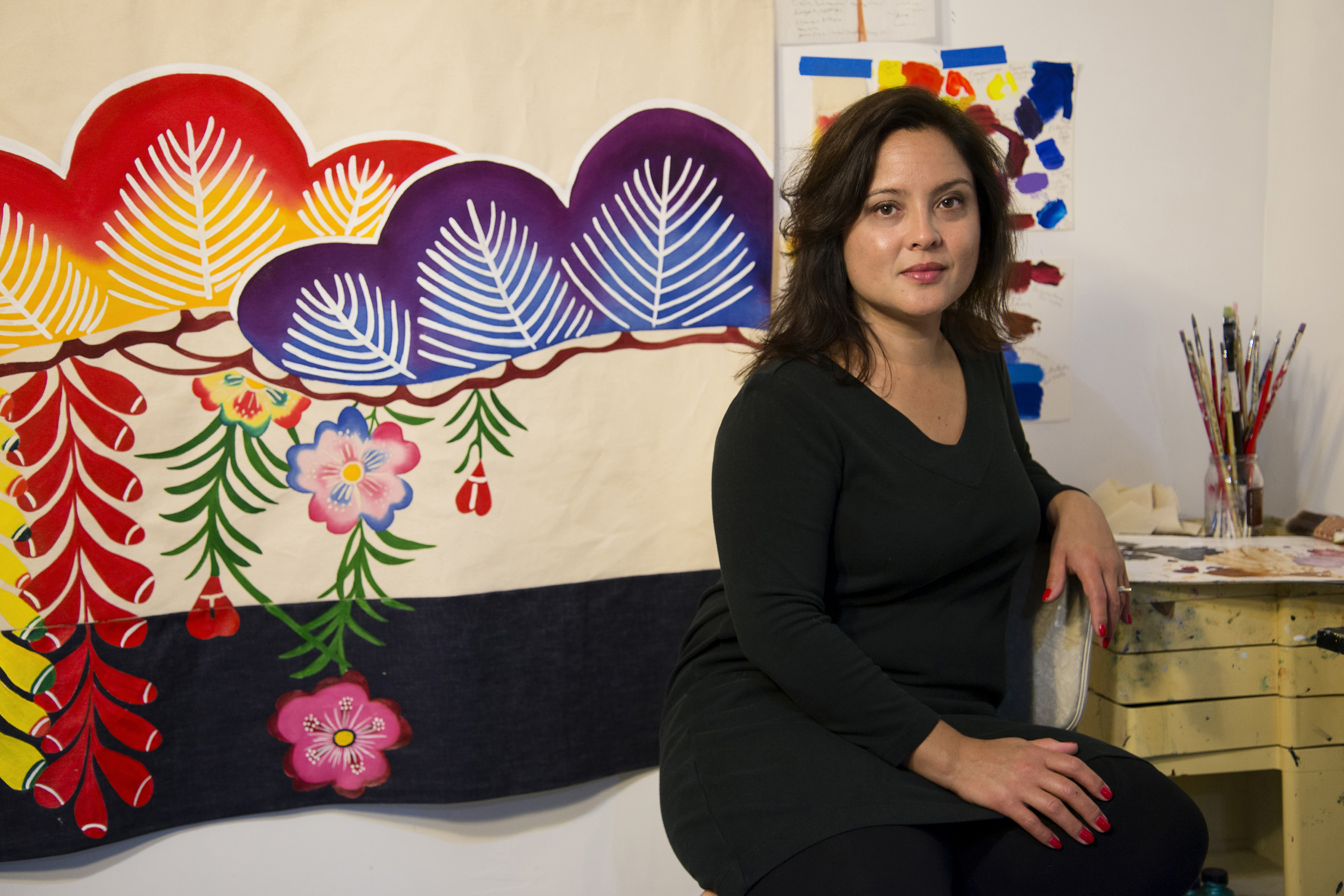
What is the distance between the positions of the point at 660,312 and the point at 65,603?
1063mm

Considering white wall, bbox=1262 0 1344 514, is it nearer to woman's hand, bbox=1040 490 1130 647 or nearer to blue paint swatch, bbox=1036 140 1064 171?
blue paint swatch, bbox=1036 140 1064 171

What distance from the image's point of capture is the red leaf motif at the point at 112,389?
4.61 feet

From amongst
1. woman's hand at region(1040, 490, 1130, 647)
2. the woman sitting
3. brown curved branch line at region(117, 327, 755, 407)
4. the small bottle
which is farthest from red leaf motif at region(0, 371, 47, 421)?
the small bottle

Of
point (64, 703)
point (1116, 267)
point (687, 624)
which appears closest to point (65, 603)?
point (64, 703)

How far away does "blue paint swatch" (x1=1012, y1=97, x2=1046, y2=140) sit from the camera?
1.73 meters

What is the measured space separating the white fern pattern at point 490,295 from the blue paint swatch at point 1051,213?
3.09 ft

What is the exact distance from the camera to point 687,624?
1.65 metres

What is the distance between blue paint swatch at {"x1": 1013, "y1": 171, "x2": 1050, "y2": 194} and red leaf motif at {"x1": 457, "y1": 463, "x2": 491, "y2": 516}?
3.80 feet

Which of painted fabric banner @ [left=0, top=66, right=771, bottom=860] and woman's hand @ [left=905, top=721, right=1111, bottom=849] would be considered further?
painted fabric banner @ [left=0, top=66, right=771, bottom=860]

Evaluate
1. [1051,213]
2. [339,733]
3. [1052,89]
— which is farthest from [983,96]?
[339,733]

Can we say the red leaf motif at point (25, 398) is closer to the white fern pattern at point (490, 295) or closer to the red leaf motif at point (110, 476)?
the red leaf motif at point (110, 476)

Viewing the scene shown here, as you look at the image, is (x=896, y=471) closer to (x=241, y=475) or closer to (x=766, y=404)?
(x=766, y=404)

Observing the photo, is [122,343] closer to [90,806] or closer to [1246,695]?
[90,806]

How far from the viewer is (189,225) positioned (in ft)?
4.66
